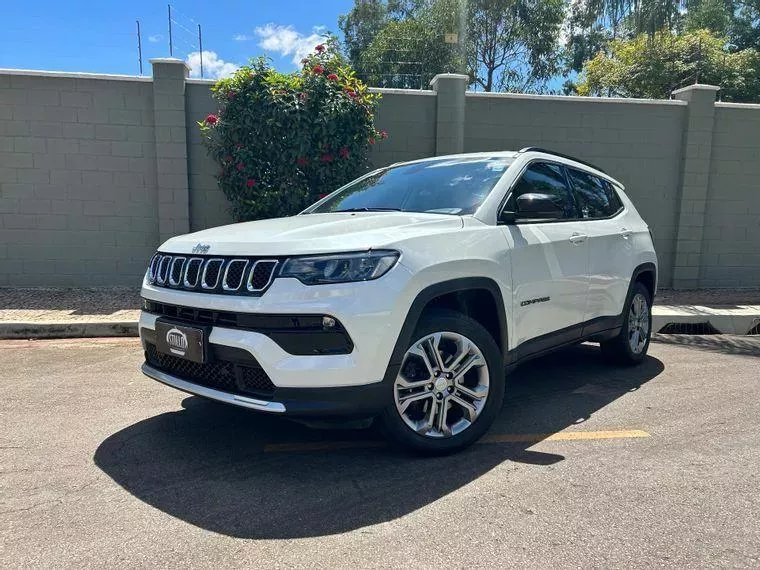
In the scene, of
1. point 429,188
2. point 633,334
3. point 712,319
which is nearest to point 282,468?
point 429,188

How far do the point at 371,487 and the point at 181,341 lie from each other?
4.22 feet

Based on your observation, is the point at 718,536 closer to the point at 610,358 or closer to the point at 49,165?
the point at 610,358

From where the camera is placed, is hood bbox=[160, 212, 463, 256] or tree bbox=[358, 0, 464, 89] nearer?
hood bbox=[160, 212, 463, 256]

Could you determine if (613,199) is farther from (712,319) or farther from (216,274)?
(216,274)


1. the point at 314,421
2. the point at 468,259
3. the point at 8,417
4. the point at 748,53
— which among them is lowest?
the point at 8,417

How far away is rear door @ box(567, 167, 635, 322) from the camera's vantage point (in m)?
4.67

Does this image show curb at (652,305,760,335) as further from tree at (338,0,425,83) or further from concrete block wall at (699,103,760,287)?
tree at (338,0,425,83)

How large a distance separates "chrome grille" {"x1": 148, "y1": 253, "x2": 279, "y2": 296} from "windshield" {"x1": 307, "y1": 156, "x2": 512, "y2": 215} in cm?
133

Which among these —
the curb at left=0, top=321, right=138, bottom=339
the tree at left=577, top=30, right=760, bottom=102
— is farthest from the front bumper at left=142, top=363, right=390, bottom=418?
the tree at left=577, top=30, right=760, bottom=102

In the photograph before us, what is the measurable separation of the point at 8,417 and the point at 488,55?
2713cm

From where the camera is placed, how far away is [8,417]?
4141mm

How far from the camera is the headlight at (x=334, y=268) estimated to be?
2.93 meters

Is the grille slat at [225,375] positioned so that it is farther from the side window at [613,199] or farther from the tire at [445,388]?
the side window at [613,199]

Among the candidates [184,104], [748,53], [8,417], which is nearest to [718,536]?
[8,417]
